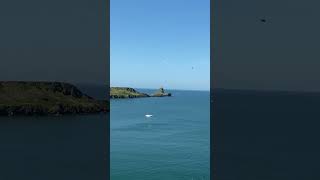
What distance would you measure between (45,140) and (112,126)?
43061 mm

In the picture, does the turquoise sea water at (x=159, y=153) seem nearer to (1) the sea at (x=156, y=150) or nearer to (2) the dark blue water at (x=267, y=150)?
(1) the sea at (x=156, y=150)

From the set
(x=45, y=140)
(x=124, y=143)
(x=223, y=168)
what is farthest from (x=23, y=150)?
(x=223, y=168)

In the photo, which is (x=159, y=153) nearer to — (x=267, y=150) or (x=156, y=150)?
(x=156, y=150)

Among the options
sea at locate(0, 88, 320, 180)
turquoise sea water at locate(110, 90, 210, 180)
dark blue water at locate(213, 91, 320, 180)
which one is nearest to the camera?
dark blue water at locate(213, 91, 320, 180)

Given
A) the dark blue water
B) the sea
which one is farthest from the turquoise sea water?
the dark blue water

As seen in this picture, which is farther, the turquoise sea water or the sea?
the turquoise sea water

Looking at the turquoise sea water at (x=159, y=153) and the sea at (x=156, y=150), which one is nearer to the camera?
the sea at (x=156, y=150)

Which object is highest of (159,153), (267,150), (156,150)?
(267,150)

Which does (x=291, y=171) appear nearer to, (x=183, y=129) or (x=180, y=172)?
(x=180, y=172)

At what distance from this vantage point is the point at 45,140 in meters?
131

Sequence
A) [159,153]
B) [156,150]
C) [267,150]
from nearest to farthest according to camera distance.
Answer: [159,153], [267,150], [156,150]

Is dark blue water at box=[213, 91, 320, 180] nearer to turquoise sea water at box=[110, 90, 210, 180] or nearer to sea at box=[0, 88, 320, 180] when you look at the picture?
sea at box=[0, 88, 320, 180]

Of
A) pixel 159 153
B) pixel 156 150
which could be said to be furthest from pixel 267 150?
pixel 156 150

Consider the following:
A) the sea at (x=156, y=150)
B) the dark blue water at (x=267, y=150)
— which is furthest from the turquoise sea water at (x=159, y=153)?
the dark blue water at (x=267, y=150)
